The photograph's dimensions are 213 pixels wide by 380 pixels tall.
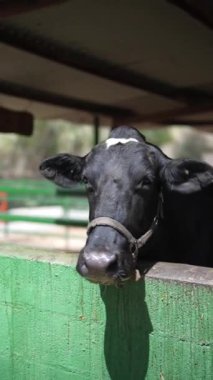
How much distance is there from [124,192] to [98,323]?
2.00ft

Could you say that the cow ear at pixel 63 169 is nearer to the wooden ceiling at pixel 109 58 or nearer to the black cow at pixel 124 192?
the black cow at pixel 124 192

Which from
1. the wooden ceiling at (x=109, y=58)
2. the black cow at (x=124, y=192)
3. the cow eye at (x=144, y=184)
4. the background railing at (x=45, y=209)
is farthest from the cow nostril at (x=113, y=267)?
the background railing at (x=45, y=209)

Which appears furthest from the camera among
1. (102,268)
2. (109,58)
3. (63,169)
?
(109,58)

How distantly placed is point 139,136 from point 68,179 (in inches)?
19.1

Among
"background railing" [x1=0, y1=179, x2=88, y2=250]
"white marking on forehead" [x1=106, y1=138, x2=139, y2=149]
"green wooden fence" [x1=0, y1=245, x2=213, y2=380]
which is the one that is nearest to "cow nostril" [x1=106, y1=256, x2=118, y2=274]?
"green wooden fence" [x1=0, y1=245, x2=213, y2=380]

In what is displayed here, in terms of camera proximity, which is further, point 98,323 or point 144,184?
point 144,184

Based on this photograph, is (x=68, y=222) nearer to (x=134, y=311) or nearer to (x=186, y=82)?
(x=186, y=82)

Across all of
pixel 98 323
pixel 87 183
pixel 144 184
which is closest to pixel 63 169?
pixel 87 183

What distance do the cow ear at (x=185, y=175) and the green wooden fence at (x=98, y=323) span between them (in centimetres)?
66

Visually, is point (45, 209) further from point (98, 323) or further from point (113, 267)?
point (113, 267)

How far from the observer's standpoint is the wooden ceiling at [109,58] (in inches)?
130

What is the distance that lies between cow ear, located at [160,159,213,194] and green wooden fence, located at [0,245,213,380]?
2.16ft

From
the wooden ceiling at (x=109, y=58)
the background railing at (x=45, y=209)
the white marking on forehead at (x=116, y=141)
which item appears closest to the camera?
the white marking on forehead at (x=116, y=141)

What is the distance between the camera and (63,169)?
3.17 metres
